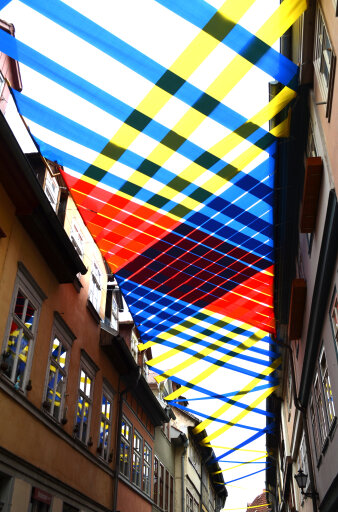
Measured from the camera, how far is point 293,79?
6.99 m

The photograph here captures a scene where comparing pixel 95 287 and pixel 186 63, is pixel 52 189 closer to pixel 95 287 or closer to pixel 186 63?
pixel 95 287

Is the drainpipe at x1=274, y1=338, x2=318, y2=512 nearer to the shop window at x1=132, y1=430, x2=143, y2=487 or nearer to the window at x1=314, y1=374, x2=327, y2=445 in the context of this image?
the window at x1=314, y1=374, x2=327, y2=445

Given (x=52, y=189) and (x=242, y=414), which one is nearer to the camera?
(x=52, y=189)

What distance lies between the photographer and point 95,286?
14406mm

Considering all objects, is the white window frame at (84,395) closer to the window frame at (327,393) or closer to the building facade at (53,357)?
the building facade at (53,357)

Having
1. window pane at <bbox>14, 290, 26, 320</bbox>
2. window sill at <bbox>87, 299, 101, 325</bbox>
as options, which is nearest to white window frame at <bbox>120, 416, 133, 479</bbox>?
window sill at <bbox>87, 299, 101, 325</bbox>

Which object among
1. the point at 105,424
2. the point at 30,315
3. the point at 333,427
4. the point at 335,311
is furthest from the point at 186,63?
the point at 105,424

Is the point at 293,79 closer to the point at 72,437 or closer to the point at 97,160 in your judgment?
the point at 97,160

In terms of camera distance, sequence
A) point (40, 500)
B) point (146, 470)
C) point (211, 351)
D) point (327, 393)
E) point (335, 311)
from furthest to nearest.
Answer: point (146, 470) → point (211, 351) → point (327, 393) → point (40, 500) → point (335, 311)

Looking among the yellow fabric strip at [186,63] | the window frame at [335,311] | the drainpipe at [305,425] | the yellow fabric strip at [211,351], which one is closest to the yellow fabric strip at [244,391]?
the drainpipe at [305,425]

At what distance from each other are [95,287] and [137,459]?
21.5 ft

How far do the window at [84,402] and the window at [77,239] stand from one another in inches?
112

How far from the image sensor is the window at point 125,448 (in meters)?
15.0

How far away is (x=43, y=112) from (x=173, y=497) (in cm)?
2063
